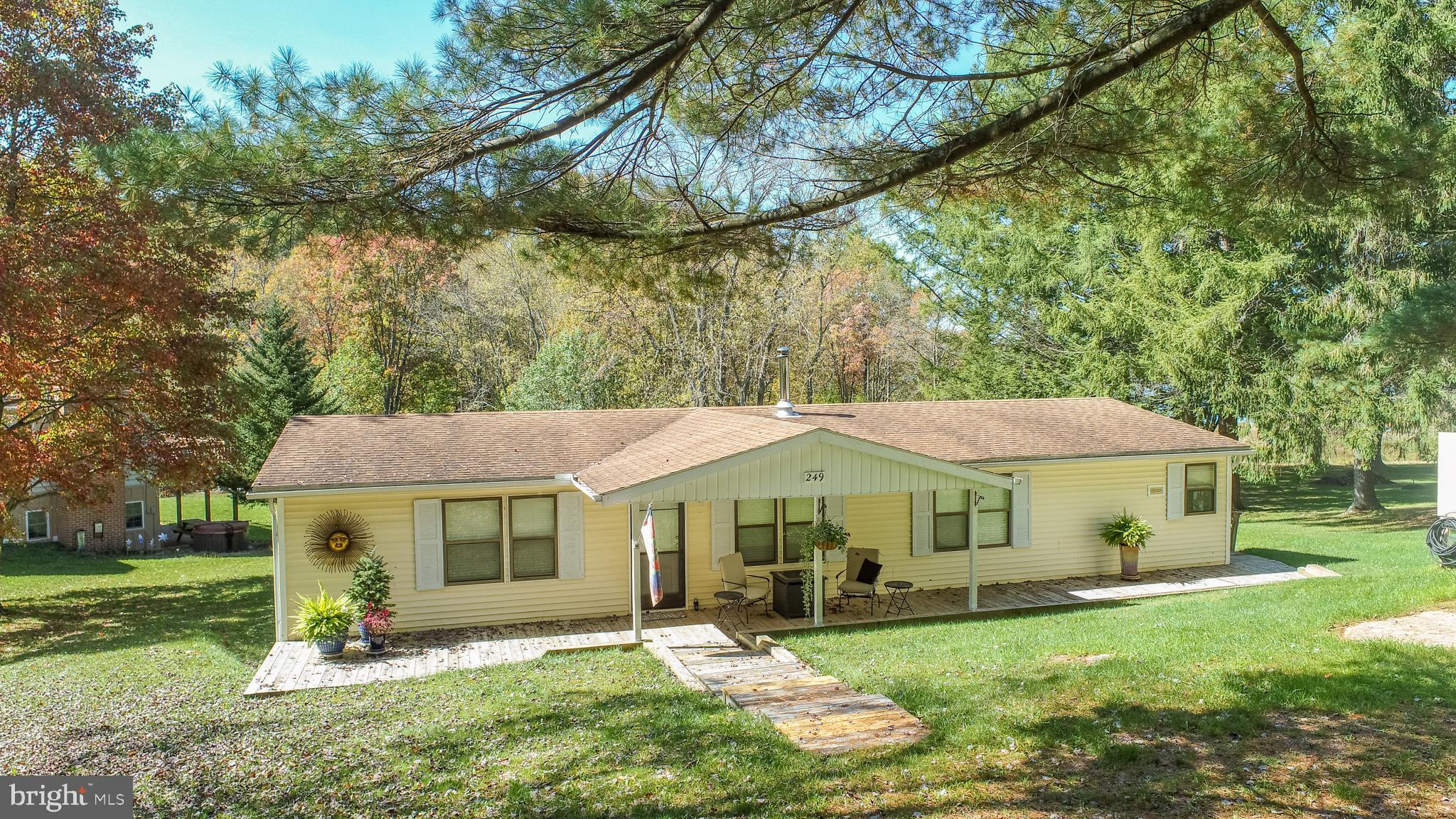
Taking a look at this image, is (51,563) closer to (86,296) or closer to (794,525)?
(86,296)

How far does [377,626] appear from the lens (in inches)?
420

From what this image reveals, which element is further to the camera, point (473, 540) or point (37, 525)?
point (37, 525)

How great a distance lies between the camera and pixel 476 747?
6.72m

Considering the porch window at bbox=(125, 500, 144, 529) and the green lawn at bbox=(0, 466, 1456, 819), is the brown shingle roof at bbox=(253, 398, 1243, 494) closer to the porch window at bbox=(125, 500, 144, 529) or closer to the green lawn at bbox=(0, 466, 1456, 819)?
the green lawn at bbox=(0, 466, 1456, 819)

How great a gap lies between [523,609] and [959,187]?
794cm

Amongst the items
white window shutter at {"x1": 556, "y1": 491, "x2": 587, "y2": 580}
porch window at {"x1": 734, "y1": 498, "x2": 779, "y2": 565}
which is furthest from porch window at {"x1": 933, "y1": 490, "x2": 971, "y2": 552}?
white window shutter at {"x1": 556, "y1": 491, "x2": 587, "y2": 580}

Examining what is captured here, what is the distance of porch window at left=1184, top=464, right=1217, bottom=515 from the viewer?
15.3 metres

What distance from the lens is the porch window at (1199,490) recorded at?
1532 centimetres

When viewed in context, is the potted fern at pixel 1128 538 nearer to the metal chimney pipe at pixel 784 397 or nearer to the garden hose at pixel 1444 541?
the garden hose at pixel 1444 541

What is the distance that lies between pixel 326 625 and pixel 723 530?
527cm

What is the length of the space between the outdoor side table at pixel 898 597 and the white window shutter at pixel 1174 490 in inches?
193

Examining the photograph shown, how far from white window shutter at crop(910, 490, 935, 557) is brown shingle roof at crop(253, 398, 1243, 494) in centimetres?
74

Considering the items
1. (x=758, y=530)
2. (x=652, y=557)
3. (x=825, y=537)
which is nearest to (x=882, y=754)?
(x=652, y=557)

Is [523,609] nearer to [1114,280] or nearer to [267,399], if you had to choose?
[267,399]
